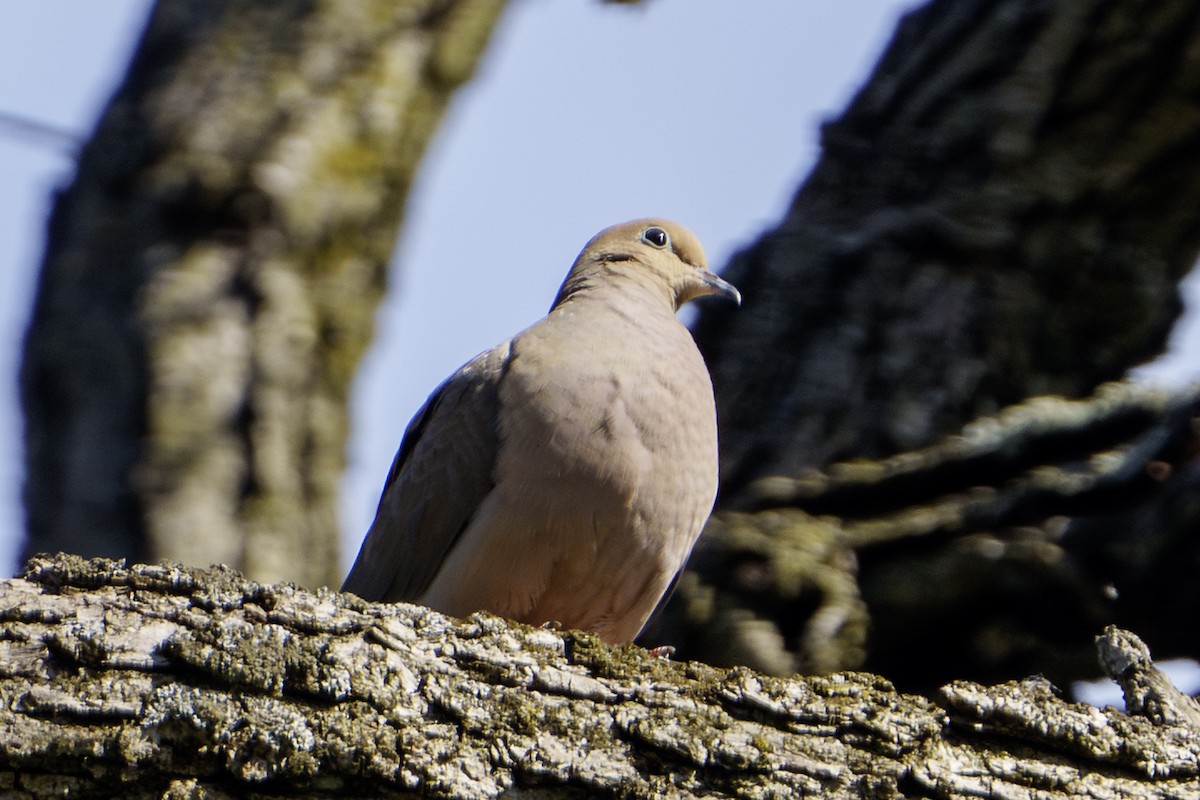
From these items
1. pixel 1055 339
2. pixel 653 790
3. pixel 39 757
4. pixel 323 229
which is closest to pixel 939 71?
pixel 1055 339

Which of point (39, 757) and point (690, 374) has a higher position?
point (690, 374)

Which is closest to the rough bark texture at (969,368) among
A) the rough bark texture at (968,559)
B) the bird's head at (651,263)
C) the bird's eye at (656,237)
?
the rough bark texture at (968,559)

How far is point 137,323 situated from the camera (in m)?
4.88

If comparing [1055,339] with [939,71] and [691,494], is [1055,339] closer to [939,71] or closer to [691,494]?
[939,71]

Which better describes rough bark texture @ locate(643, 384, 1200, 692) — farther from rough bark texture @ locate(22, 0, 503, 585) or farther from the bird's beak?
rough bark texture @ locate(22, 0, 503, 585)

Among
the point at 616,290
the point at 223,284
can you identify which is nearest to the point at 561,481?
the point at 616,290

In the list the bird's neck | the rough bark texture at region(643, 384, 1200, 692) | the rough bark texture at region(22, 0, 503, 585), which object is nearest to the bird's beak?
the bird's neck

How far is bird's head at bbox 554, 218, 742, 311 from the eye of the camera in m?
5.20

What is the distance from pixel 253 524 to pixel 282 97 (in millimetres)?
1488

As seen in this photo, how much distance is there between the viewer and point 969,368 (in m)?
4.95

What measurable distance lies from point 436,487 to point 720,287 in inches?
53.6

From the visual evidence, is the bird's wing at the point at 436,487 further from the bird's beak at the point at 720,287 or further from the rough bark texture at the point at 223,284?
the bird's beak at the point at 720,287

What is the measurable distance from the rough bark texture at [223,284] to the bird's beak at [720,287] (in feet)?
3.78

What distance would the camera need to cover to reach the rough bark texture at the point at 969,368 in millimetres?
4281
